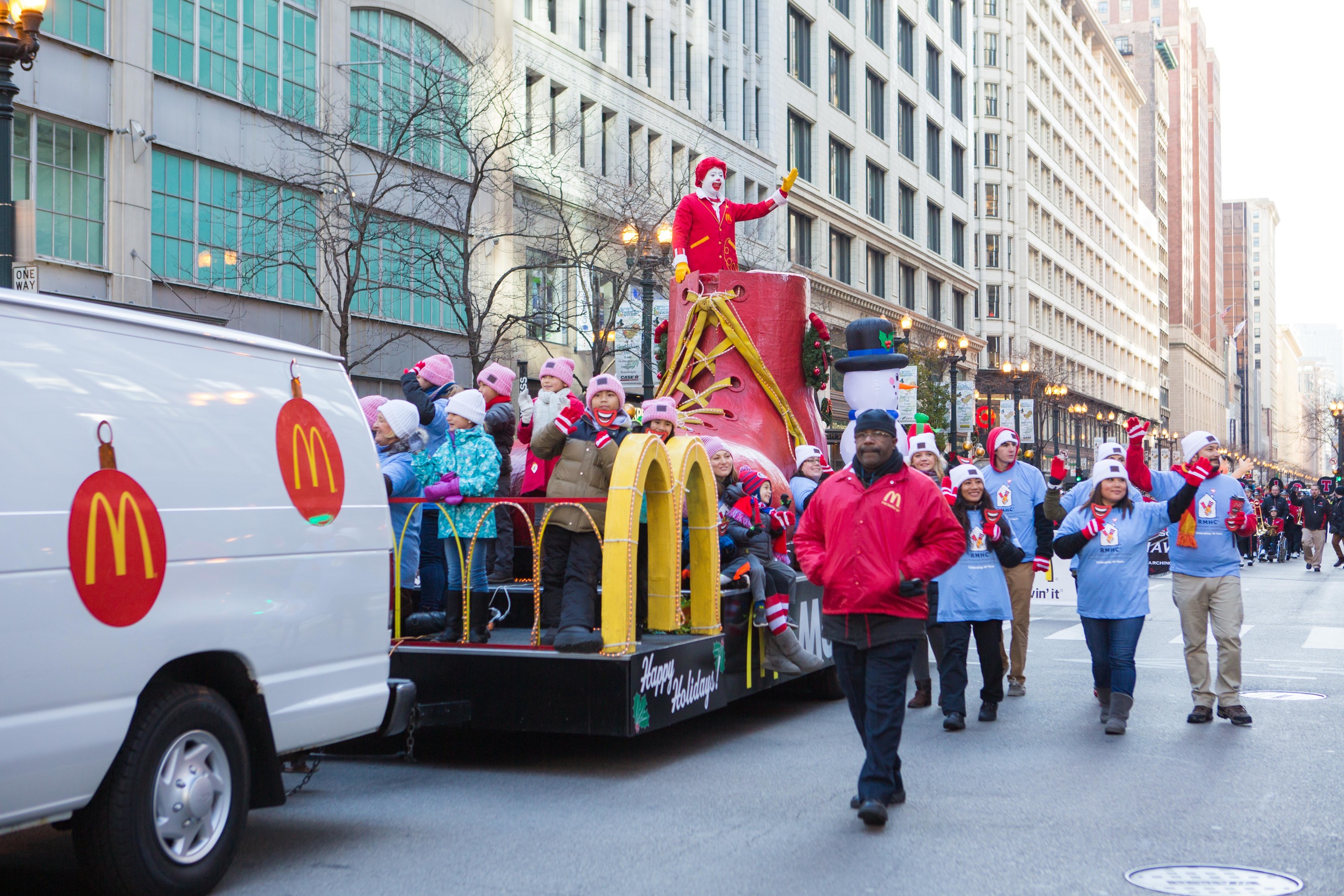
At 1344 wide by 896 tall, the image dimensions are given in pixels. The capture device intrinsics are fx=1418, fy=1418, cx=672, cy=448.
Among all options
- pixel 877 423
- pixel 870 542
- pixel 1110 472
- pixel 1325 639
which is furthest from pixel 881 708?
pixel 1325 639

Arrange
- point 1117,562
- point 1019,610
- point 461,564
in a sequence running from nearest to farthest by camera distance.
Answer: point 461,564
point 1117,562
point 1019,610

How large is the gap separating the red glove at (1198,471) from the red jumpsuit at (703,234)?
17.3 feet

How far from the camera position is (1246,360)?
632ft

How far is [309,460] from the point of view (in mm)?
5918

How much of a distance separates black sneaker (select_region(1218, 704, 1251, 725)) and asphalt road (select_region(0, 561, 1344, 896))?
0.09m

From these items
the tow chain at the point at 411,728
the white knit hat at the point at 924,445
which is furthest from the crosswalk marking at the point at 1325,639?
the tow chain at the point at 411,728

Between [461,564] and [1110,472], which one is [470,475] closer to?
[461,564]

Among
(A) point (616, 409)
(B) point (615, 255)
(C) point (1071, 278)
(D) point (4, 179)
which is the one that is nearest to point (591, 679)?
(A) point (616, 409)

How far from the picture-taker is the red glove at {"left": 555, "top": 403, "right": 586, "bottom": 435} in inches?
324

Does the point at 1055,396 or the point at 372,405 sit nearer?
the point at 372,405

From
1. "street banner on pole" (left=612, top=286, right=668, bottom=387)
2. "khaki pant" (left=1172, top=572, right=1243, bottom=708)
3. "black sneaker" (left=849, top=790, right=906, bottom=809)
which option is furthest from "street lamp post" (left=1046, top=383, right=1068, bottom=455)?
"black sneaker" (left=849, top=790, right=906, bottom=809)

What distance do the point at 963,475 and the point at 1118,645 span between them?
1522 millimetres

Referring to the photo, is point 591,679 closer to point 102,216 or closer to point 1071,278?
point 102,216

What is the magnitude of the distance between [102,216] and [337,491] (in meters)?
19.2
